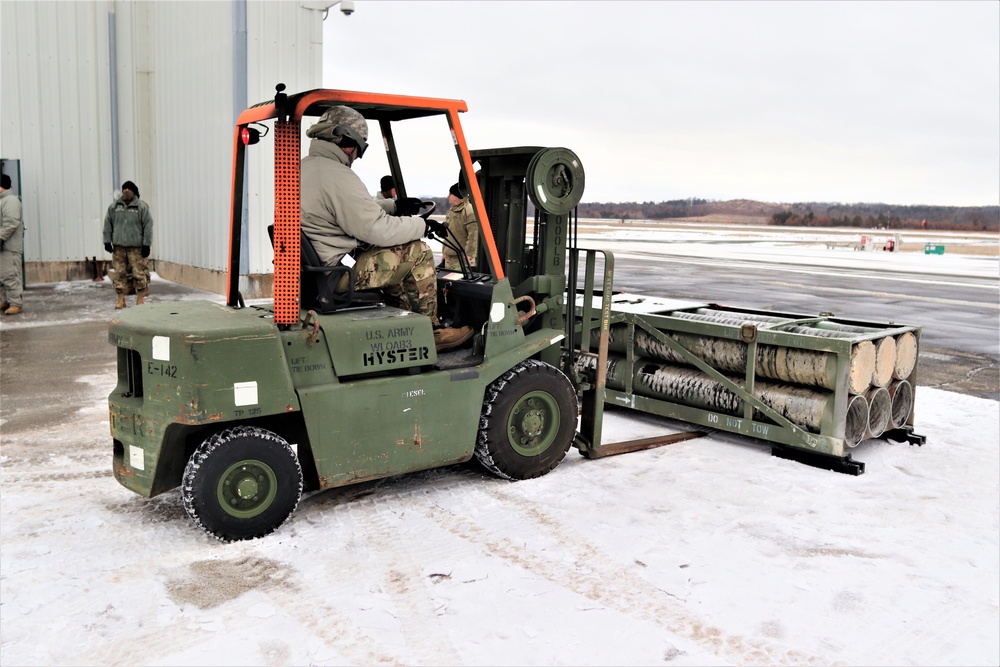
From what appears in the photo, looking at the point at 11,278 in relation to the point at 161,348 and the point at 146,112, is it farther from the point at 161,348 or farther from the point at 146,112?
the point at 161,348

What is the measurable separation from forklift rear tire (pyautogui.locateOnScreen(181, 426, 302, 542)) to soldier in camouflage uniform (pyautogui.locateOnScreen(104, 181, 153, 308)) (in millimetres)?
9260

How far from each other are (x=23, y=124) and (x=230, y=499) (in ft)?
45.0

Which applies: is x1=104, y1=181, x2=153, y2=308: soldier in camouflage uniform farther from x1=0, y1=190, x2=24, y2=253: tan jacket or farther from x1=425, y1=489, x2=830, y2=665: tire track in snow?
x1=425, y1=489, x2=830, y2=665: tire track in snow

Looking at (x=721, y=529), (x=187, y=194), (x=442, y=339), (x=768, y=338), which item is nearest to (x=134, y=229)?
(x=187, y=194)

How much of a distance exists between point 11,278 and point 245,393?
9.88 metres

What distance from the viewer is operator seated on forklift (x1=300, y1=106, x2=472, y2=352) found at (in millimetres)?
4984

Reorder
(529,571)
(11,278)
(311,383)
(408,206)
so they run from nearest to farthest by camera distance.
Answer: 1. (529,571)
2. (311,383)
3. (408,206)
4. (11,278)

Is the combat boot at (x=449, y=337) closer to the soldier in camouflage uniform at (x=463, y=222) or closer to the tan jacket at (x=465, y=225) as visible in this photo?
the soldier in camouflage uniform at (x=463, y=222)

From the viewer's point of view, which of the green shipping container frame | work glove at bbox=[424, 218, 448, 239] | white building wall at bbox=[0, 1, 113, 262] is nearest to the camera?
work glove at bbox=[424, 218, 448, 239]

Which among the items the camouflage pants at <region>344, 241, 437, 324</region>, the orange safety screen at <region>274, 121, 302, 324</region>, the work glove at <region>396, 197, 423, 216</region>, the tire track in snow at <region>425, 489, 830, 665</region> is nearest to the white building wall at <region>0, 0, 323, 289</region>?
the work glove at <region>396, 197, 423, 216</region>

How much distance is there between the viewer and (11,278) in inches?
497

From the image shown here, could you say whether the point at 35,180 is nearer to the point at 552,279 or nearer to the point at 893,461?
the point at 552,279

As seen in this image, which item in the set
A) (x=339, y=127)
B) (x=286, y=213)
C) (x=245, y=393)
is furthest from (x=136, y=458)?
(x=339, y=127)

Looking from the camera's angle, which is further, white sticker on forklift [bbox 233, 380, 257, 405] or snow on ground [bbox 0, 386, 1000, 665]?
white sticker on forklift [bbox 233, 380, 257, 405]
